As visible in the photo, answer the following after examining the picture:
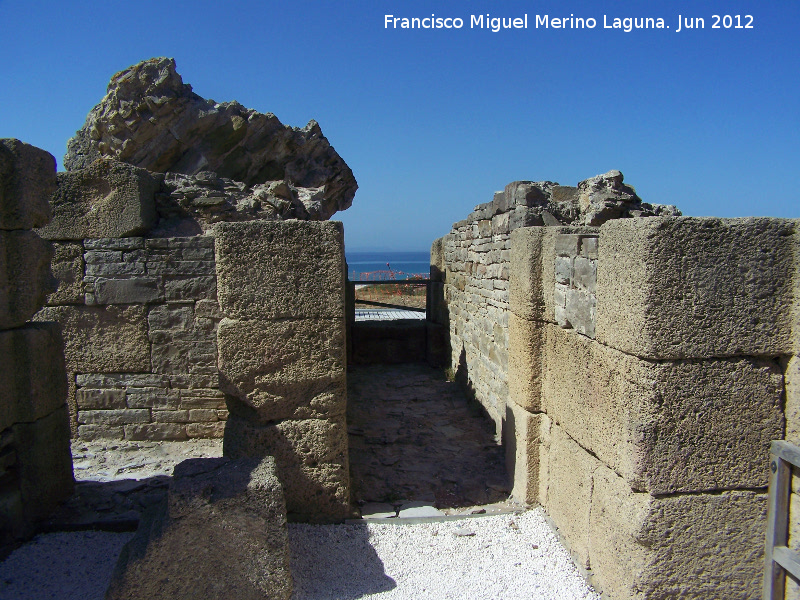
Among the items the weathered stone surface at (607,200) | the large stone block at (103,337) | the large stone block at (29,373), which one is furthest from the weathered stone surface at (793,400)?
the large stone block at (103,337)

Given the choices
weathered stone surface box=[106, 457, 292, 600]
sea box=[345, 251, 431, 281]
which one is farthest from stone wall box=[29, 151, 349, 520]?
sea box=[345, 251, 431, 281]

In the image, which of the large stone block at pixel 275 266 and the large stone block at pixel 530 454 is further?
the large stone block at pixel 530 454

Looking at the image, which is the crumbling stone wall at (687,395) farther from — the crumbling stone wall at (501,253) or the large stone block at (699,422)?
the crumbling stone wall at (501,253)

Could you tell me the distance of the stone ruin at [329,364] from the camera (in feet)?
8.85

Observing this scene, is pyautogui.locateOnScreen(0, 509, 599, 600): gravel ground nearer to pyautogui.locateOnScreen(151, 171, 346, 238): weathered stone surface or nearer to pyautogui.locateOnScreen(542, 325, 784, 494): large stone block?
pyautogui.locateOnScreen(542, 325, 784, 494): large stone block

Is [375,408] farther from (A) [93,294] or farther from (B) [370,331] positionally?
(A) [93,294]

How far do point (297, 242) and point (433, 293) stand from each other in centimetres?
657

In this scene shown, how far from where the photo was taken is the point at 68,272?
519 centimetres

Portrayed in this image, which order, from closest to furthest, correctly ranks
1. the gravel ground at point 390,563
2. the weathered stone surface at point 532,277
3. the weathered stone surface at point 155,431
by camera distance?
the gravel ground at point 390,563 → the weathered stone surface at point 532,277 → the weathered stone surface at point 155,431

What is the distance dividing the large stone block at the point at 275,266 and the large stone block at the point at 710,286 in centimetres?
190

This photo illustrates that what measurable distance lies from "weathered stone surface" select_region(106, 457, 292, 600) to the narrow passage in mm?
1457

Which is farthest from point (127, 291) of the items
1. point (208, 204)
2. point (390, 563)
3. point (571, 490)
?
point (571, 490)

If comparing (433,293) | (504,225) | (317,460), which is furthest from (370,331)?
(317,460)

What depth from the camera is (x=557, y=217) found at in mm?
5453
